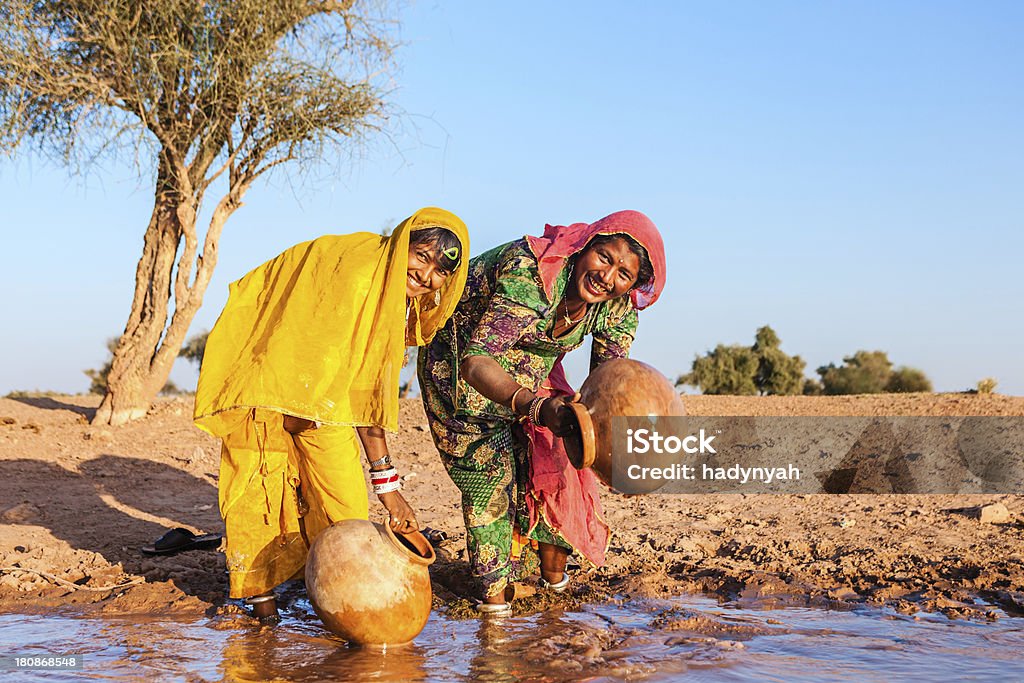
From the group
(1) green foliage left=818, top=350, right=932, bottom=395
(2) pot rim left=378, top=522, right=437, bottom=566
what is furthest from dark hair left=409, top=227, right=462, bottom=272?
(1) green foliage left=818, top=350, right=932, bottom=395

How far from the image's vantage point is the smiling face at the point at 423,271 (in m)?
4.13

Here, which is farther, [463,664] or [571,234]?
[571,234]

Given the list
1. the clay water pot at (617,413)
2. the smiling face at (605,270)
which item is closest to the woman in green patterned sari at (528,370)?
the smiling face at (605,270)

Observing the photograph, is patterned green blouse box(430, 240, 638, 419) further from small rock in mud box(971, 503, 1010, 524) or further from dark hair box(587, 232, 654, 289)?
small rock in mud box(971, 503, 1010, 524)

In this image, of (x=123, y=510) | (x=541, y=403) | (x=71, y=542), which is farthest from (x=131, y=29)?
(x=541, y=403)

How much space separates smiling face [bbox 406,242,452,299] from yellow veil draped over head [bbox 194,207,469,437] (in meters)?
0.06

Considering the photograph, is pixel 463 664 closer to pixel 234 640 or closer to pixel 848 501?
pixel 234 640

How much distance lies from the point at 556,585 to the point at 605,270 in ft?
5.86

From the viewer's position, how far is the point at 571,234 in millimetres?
4316

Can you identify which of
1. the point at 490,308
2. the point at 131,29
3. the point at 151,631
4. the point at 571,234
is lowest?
the point at 151,631

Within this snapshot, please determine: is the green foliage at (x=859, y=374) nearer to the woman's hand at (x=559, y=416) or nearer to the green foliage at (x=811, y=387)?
the green foliage at (x=811, y=387)

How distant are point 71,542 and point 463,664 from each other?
3244 mm

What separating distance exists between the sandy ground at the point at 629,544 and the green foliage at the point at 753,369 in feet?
41.4

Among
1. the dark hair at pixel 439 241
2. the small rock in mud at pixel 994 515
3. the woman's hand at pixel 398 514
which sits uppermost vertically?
the dark hair at pixel 439 241
